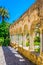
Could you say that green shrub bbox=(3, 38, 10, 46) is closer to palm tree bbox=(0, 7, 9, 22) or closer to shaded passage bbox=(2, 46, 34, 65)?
shaded passage bbox=(2, 46, 34, 65)

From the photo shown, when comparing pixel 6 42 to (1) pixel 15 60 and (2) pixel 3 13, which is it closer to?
(1) pixel 15 60

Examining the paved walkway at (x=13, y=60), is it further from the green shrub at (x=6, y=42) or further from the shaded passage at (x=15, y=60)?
the green shrub at (x=6, y=42)

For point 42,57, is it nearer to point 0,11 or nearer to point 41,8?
point 41,8

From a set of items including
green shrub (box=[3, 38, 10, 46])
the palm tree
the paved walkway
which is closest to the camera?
the paved walkway

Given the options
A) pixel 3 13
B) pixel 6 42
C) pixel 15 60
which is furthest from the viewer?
pixel 3 13

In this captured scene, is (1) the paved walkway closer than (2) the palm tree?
Yes

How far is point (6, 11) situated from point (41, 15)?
40061 mm

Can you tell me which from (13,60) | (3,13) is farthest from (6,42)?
(3,13)

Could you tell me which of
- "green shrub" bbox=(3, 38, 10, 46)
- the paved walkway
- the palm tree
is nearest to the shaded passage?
the paved walkway

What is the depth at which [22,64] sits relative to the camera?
9.91 m

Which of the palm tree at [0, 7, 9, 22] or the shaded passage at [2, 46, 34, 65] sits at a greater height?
the palm tree at [0, 7, 9, 22]

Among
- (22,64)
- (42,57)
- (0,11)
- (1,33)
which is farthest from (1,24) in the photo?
(42,57)

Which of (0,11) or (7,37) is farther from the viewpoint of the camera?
(0,11)

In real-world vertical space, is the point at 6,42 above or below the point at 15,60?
above
